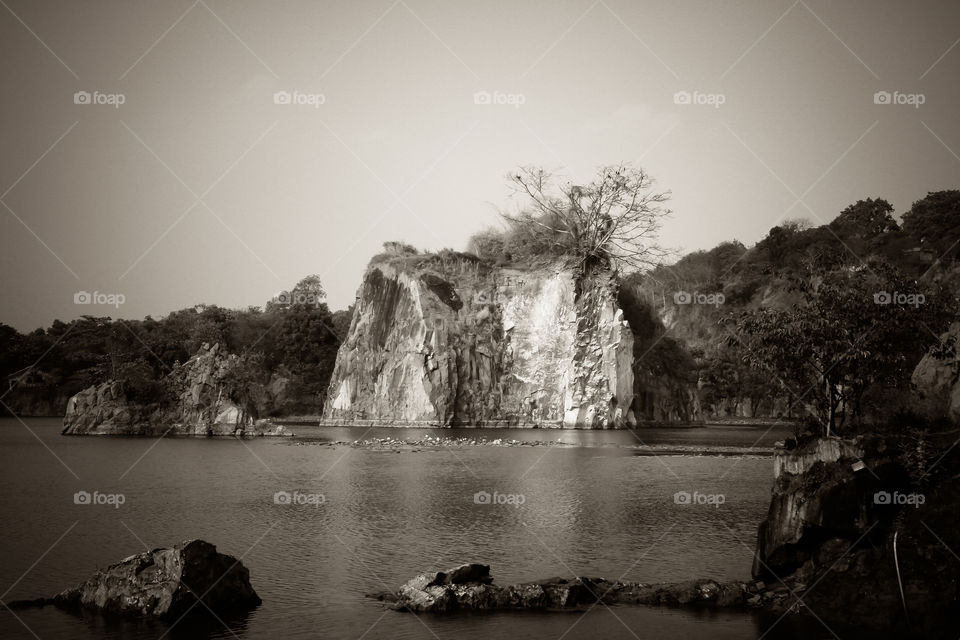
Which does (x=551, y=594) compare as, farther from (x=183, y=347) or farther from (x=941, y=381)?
(x=183, y=347)

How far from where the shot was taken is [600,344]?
7106cm

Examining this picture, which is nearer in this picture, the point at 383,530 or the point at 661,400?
the point at 383,530

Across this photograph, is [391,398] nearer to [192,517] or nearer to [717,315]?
[192,517]

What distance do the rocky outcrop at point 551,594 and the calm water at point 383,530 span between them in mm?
471

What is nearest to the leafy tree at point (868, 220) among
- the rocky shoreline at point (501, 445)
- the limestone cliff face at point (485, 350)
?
the limestone cliff face at point (485, 350)

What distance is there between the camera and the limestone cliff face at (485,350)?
70875 millimetres

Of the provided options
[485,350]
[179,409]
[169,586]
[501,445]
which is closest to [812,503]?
[169,586]

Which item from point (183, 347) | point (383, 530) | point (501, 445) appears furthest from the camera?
point (183, 347)

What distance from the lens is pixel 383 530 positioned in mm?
23078

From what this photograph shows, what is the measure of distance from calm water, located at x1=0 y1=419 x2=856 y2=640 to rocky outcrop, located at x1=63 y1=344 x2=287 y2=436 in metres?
18.1

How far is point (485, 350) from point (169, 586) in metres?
60.0

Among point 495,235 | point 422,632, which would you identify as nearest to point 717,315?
point 495,235

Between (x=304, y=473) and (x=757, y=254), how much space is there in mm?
98993

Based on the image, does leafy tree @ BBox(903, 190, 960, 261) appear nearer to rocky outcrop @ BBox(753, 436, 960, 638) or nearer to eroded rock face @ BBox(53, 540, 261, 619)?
rocky outcrop @ BBox(753, 436, 960, 638)
